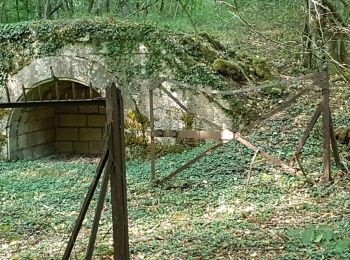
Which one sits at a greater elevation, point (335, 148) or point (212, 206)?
point (335, 148)

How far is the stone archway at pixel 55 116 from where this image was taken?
32.7ft

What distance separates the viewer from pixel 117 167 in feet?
10.2

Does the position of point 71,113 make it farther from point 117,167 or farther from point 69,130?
point 117,167

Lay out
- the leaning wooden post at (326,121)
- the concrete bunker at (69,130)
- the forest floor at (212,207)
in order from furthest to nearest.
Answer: the concrete bunker at (69,130)
the leaning wooden post at (326,121)
the forest floor at (212,207)

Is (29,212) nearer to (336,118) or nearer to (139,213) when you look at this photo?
(139,213)

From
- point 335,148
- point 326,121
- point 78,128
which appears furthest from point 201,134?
point 78,128

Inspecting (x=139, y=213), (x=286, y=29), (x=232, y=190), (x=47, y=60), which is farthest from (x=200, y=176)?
(x=286, y=29)

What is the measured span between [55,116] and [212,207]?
725 centimetres

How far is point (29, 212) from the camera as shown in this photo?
666 centimetres

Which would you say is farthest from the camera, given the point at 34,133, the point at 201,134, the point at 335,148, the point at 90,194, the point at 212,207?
the point at 34,133

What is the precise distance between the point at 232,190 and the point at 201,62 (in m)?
3.57

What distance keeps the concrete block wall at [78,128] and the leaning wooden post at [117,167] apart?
9270 mm

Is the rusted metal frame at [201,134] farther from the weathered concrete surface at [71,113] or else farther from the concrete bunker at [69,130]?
the concrete bunker at [69,130]

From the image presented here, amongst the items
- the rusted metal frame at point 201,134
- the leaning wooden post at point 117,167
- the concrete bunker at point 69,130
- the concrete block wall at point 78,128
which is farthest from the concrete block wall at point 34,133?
the leaning wooden post at point 117,167
